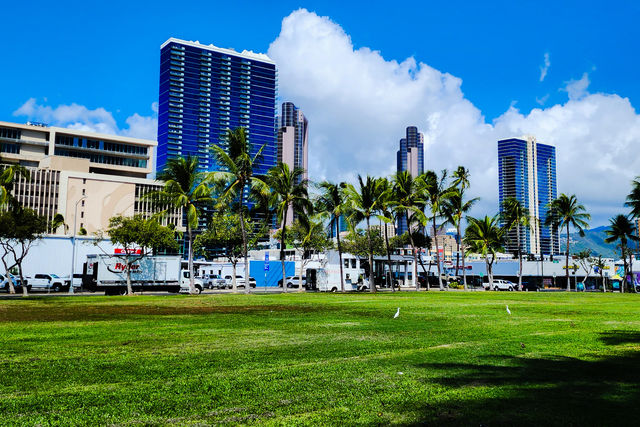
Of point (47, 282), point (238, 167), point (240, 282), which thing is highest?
point (238, 167)

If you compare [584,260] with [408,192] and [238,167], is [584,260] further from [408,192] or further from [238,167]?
[238,167]

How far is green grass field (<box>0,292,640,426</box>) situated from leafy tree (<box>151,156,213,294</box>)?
31.1 meters

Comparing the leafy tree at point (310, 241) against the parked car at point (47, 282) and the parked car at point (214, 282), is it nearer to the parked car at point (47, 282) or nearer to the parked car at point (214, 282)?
the parked car at point (214, 282)

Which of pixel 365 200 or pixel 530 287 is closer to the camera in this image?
pixel 365 200

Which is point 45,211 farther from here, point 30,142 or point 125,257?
point 125,257

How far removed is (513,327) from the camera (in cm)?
1363

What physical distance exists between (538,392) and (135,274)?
43633 mm

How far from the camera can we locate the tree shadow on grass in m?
4.93

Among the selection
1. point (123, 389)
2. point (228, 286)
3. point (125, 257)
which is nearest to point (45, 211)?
point (228, 286)

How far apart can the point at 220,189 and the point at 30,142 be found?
84226 mm

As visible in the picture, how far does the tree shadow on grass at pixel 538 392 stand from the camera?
16.2ft

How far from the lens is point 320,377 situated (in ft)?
22.2

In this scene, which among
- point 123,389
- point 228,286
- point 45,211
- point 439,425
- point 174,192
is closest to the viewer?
point 439,425

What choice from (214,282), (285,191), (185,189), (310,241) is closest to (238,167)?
(185,189)
